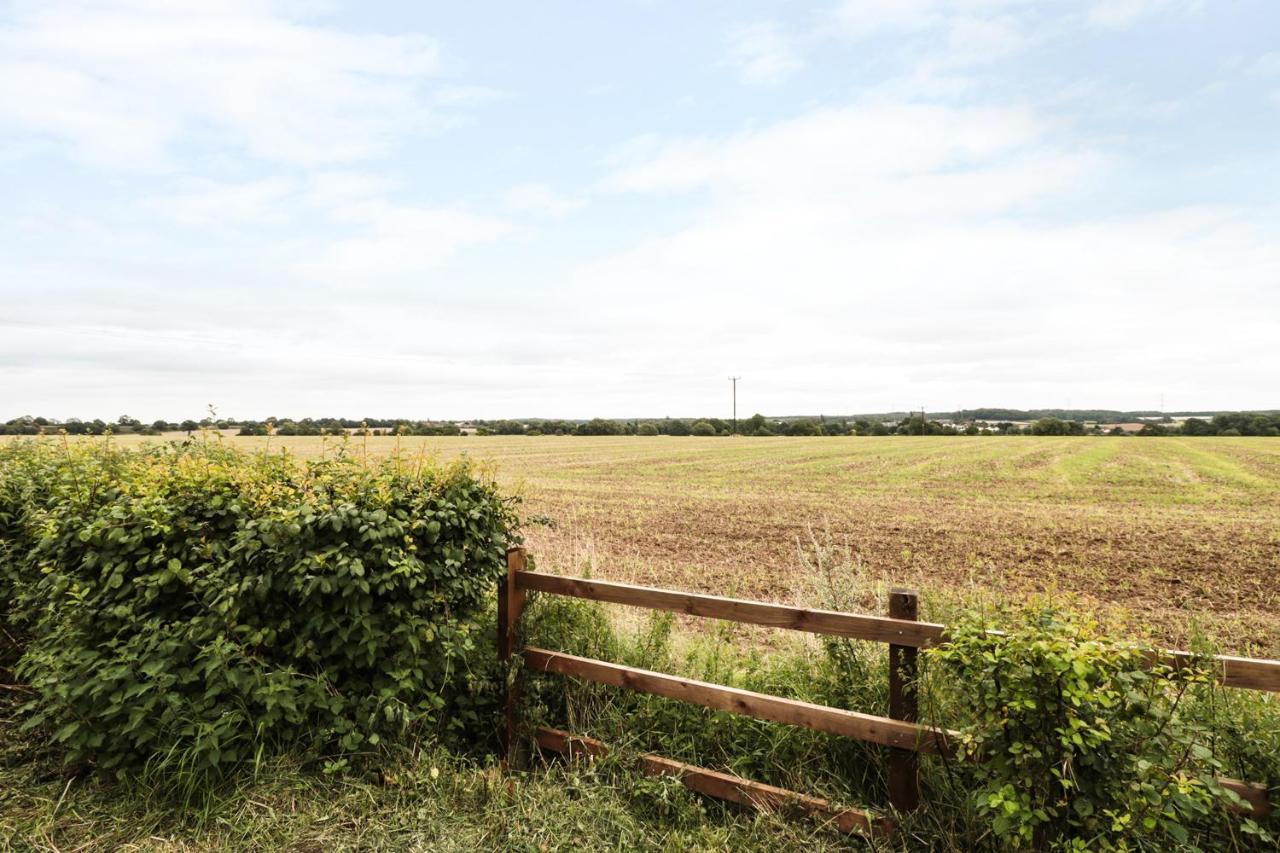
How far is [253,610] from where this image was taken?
388 cm

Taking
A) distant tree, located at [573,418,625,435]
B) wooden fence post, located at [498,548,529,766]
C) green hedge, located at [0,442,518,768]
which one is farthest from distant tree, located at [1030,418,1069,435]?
green hedge, located at [0,442,518,768]

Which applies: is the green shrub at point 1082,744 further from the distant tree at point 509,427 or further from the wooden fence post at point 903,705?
the distant tree at point 509,427

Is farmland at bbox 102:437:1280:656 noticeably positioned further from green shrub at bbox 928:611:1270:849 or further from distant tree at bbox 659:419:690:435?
distant tree at bbox 659:419:690:435

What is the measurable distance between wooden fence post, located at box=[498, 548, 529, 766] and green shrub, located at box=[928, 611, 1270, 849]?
2778 mm

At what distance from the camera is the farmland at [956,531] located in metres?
9.42

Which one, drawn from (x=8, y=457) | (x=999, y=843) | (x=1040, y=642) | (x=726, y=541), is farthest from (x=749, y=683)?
(x=726, y=541)

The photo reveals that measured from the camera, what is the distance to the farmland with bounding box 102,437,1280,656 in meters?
9.42

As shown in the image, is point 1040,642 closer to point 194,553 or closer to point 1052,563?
point 194,553

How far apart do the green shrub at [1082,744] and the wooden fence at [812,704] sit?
0.23 meters

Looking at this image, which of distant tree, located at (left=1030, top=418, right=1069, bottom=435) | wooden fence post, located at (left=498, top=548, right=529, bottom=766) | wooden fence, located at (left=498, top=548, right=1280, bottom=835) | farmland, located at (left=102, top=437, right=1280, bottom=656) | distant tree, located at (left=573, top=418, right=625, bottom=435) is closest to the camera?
wooden fence, located at (left=498, top=548, right=1280, bottom=835)

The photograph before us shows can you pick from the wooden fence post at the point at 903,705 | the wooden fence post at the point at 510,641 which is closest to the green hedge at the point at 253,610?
the wooden fence post at the point at 510,641

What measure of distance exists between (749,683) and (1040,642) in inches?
89.9

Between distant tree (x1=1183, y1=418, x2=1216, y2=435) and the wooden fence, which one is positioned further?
distant tree (x1=1183, y1=418, x2=1216, y2=435)

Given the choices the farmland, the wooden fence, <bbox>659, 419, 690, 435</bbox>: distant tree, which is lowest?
the farmland
